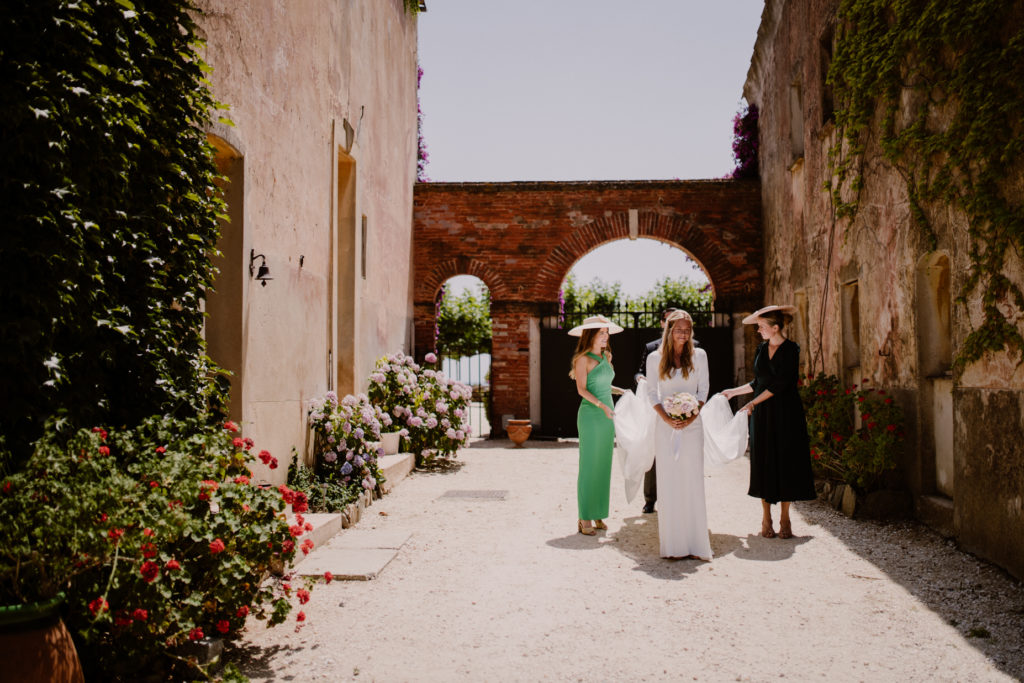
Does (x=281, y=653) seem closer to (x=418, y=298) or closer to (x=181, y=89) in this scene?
(x=181, y=89)

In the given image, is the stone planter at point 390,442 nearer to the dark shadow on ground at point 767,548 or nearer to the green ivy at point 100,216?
the dark shadow on ground at point 767,548

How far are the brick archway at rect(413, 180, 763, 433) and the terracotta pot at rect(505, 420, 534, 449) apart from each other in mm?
1167

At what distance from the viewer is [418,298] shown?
49.8ft

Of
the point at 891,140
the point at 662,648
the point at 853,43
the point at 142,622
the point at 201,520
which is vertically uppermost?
the point at 853,43

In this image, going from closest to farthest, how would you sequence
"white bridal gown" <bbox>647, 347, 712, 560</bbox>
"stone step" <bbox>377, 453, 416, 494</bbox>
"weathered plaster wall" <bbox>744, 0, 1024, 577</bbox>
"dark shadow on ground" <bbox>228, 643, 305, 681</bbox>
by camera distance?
"dark shadow on ground" <bbox>228, 643, 305, 681</bbox>
"weathered plaster wall" <bbox>744, 0, 1024, 577</bbox>
"white bridal gown" <bbox>647, 347, 712, 560</bbox>
"stone step" <bbox>377, 453, 416, 494</bbox>

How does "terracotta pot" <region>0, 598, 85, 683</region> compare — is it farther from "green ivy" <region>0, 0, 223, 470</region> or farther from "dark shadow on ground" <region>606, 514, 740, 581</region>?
"dark shadow on ground" <region>606, 514, 740, 581</region>

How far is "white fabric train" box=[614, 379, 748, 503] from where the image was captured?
Answer: 6.50 metres

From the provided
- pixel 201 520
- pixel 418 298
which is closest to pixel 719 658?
pixel 201 520

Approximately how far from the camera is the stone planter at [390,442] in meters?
10.2

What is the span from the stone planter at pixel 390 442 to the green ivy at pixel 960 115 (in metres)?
6.62

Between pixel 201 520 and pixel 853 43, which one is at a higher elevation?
pixel 853 43

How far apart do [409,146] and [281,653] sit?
477 inches

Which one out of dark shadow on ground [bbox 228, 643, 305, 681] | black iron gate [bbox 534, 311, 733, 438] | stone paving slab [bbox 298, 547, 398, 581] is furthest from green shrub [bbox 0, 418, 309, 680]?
black iron gate [bbox 534, 311, 733, 438]

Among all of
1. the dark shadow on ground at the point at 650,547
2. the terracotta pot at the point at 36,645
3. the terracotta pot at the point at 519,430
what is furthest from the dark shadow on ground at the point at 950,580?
the terracotta pot at the point at 519,430
